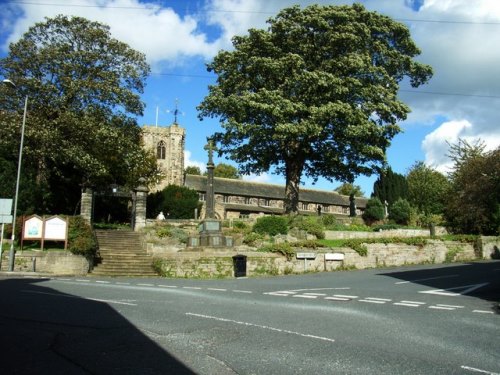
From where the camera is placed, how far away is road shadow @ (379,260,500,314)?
13.9 meters

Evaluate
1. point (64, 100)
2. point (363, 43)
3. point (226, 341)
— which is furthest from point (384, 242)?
point (64, 100)

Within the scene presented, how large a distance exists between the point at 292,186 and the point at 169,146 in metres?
41.6

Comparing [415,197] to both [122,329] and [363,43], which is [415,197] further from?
[122,329]

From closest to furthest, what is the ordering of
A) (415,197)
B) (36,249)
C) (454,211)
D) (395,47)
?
1. (36,249)
2. (395,47)
3. (454,211)
4. (415,197)

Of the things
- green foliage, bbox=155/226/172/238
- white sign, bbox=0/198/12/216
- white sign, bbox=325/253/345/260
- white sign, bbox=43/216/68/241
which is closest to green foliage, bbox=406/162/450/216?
white sign, bbox=325/253/345/260

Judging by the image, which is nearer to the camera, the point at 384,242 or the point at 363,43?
the point at 384,242

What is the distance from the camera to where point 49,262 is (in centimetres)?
2205

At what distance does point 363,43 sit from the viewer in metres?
31.7

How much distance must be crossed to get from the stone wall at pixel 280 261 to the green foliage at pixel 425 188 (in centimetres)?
2687

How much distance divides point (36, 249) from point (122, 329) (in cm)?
1827

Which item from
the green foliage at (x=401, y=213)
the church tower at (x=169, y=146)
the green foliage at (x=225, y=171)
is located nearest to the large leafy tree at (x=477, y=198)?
the green foliage at (x=401, y=213)

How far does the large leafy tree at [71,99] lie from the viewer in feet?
100

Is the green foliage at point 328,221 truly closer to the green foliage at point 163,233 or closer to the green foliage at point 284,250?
the green foliage at point 284,250

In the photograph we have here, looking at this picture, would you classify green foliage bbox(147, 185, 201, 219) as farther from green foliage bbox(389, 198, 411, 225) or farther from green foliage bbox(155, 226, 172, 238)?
green foliage bbox(389, 198, 411, 225)
